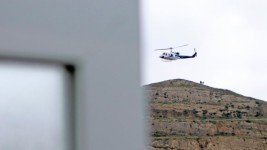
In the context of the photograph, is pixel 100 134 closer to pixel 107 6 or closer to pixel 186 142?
pixel 107 6

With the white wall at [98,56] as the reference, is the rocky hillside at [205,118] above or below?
above

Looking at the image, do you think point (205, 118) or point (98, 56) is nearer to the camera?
point (98, 56)

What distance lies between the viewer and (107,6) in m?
0.43

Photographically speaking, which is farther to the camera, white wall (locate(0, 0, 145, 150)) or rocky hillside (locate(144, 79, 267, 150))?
rocky hillside (locate(144, 79, 267, 150))

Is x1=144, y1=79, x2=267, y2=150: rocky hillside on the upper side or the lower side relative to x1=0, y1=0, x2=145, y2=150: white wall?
upper

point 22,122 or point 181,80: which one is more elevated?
point 181,80

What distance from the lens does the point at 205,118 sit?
23688mm

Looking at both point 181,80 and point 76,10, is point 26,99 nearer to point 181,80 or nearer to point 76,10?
point 76,10

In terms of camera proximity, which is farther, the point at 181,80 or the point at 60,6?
the point at 181,80

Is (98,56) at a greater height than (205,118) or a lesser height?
lesser

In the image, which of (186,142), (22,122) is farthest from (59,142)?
(186,142)

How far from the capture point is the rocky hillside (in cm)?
2189

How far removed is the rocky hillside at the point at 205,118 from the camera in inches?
862

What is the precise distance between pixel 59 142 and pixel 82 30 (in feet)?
0.26
